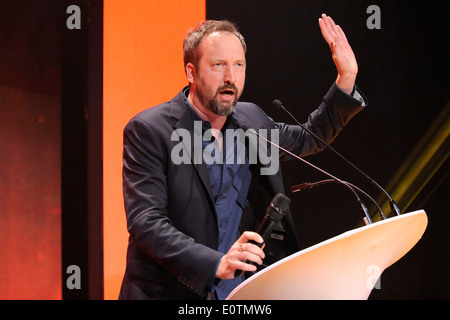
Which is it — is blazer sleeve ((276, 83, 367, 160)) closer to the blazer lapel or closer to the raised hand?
the raised hand

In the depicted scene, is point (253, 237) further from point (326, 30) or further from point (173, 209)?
point (326, 30)

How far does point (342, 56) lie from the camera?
6.09ft

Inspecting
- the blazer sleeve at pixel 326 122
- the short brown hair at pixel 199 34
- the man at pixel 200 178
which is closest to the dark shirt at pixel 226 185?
the man at pixel 200 178

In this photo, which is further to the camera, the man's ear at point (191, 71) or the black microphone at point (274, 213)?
the man's ear at point (191, 71)

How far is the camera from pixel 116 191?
7.47 feet

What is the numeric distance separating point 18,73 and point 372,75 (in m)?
1.83

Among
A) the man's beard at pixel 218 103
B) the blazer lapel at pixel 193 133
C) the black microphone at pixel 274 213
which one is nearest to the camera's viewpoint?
the black microphone at pixel 274 213

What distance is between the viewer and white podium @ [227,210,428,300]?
1.07 metres

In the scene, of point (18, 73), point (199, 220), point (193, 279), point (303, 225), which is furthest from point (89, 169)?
point (303, 225)

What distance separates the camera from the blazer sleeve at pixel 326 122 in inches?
74.4

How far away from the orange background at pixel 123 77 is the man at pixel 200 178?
435 millimetres

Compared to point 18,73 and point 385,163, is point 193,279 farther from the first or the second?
point 385,163

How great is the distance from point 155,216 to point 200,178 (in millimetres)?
235

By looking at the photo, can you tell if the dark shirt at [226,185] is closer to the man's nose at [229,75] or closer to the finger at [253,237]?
the man's nose at [229,75]
